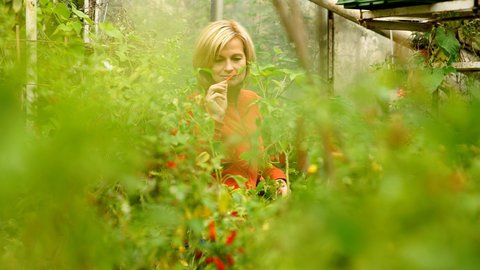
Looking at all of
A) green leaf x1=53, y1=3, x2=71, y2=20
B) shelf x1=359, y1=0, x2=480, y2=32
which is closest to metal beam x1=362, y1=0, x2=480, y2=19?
shelf x1=359, y1=0, x2=480, y2=32

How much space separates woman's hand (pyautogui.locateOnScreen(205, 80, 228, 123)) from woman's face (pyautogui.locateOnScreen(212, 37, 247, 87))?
0.17 meters

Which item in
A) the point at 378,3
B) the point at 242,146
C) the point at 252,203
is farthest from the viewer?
the point at 378,3

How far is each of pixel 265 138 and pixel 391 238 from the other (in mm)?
1739

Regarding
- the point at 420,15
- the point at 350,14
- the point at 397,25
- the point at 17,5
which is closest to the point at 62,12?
the point at 17,5

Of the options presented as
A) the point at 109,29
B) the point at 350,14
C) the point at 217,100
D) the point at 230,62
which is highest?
the point at 350,14

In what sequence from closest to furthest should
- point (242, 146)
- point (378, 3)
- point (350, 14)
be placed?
point (242, 146) → point (378, 3) → point (350, 14)

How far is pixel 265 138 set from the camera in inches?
92.5

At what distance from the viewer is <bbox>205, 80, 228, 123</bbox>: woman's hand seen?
260 cm

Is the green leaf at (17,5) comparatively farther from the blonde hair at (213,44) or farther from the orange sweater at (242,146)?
the orange sweater at (242,146)

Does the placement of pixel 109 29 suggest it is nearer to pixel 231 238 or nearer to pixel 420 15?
pixel 231 238

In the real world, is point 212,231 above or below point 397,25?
below

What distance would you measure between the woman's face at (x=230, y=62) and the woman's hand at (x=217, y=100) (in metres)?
0.17

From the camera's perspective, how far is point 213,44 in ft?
9.37

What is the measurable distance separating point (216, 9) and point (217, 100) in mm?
3045
